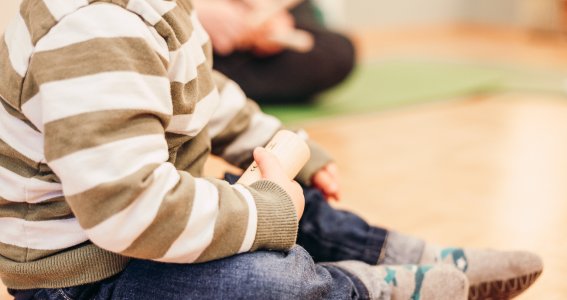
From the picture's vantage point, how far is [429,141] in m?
1.34

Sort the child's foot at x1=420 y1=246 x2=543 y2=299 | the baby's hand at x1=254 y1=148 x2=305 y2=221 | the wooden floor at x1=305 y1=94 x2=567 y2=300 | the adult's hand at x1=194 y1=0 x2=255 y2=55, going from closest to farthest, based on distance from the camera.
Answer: the baby's hand at x1=254 y1=148 x2=305 y2=221 < the child's foot at x1=420 y1=246 x2=543 y2=299 < the wooden floor at x1=305 y1=94 x2=567 y2=300 < the adult's hand at x1=194 y1=0 x2=255 y2=55

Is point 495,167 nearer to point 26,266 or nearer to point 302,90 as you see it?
point 302,90

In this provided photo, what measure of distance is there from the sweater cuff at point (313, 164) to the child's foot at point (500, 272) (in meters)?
0.17

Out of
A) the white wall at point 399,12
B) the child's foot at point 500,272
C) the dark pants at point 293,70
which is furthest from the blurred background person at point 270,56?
the white wall at point 399,12

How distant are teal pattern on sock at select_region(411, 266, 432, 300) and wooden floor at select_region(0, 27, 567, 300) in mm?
151

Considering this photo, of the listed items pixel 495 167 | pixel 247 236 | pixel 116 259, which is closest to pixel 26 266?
pixel 116 259

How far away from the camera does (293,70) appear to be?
1553 mm

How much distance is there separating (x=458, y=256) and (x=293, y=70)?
3.12ft

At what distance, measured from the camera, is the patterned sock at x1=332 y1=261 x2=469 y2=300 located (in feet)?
1.91

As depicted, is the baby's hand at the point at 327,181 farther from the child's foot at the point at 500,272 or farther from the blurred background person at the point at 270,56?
the blurred background person at the point at 270,56

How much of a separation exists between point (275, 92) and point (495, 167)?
0.58 meters

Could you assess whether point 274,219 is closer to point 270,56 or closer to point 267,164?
point 267,164

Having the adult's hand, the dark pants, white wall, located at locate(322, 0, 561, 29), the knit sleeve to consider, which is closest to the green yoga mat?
the dark pants

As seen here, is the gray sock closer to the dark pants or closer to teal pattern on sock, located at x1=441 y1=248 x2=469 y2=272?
teal pattern on sock, located at x1=441 y1=248 x2=469 y2=272
